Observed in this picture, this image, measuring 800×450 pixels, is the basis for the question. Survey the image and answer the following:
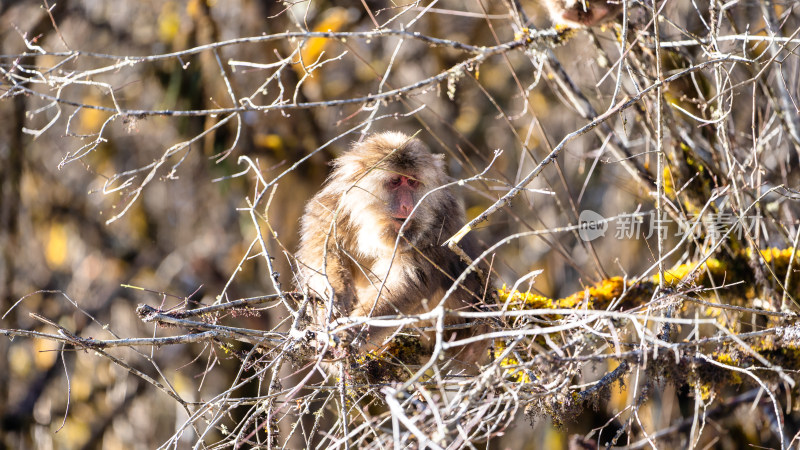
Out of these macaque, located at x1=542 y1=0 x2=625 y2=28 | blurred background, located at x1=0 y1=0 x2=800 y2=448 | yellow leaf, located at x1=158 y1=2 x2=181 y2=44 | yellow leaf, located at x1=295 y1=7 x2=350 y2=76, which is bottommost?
blurred background, located at x1=0 y1=0 x2=800 y2=448

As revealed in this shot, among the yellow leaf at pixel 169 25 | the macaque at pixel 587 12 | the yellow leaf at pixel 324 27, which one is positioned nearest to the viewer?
the macaque at pixel 587 12

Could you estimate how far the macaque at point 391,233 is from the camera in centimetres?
505

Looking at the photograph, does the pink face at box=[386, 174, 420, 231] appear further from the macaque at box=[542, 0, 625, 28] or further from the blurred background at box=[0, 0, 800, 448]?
the blurred background at box=[0, 0, 800, 448]

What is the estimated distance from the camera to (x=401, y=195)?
5.12 m

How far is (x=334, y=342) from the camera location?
11.9 feet

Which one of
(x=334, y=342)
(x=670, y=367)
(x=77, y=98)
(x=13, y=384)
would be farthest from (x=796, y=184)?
(x=13, y=384)

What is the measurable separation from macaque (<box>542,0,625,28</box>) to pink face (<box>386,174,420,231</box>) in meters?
1.34

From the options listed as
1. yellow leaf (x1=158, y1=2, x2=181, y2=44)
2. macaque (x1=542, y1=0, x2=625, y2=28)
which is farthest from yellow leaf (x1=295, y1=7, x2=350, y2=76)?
macaque (x1=542, y1=0, x2=625, y2=28)

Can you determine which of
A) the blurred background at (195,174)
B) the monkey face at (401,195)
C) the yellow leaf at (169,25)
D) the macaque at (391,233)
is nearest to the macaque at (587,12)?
the macaque at (391,233)

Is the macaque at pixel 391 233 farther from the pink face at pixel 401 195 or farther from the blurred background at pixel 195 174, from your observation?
the blurred background at pixel 195 174

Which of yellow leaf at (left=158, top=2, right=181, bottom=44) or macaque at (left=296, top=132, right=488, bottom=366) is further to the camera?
yellow leaf at (left=158, top=2, right=181, bottom=44)

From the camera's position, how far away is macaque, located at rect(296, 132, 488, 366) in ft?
16.6

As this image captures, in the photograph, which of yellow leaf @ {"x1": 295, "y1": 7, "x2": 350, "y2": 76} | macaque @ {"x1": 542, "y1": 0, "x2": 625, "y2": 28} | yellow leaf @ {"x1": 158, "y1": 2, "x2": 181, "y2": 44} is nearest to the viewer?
macaque @ {"x1": 542, "y1": 0, "x2": 625, "y2": 28}

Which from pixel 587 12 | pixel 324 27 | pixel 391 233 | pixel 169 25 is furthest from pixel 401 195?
pixel 169 25
